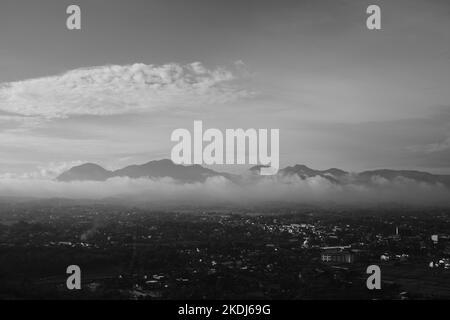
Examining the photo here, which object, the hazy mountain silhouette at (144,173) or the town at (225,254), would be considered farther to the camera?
the hazy mountain silhouette at (144,173)

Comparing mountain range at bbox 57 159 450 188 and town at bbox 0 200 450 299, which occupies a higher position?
mountain range at bbox 57 159 450 188

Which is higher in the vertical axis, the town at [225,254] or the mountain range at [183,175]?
the mountain range at [183,175]

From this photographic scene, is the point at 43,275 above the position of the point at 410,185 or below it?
below

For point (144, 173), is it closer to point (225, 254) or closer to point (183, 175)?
point (183, 175)

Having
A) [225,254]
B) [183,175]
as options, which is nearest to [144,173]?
[183,175]

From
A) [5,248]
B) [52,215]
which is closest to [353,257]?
[5,248]

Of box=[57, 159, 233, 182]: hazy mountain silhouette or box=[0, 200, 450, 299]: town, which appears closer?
box=[0, 200, 450, 299]: town

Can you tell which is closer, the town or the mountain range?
the town

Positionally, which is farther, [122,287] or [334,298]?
[122,287]

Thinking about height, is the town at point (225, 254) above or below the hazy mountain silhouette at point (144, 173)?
below
